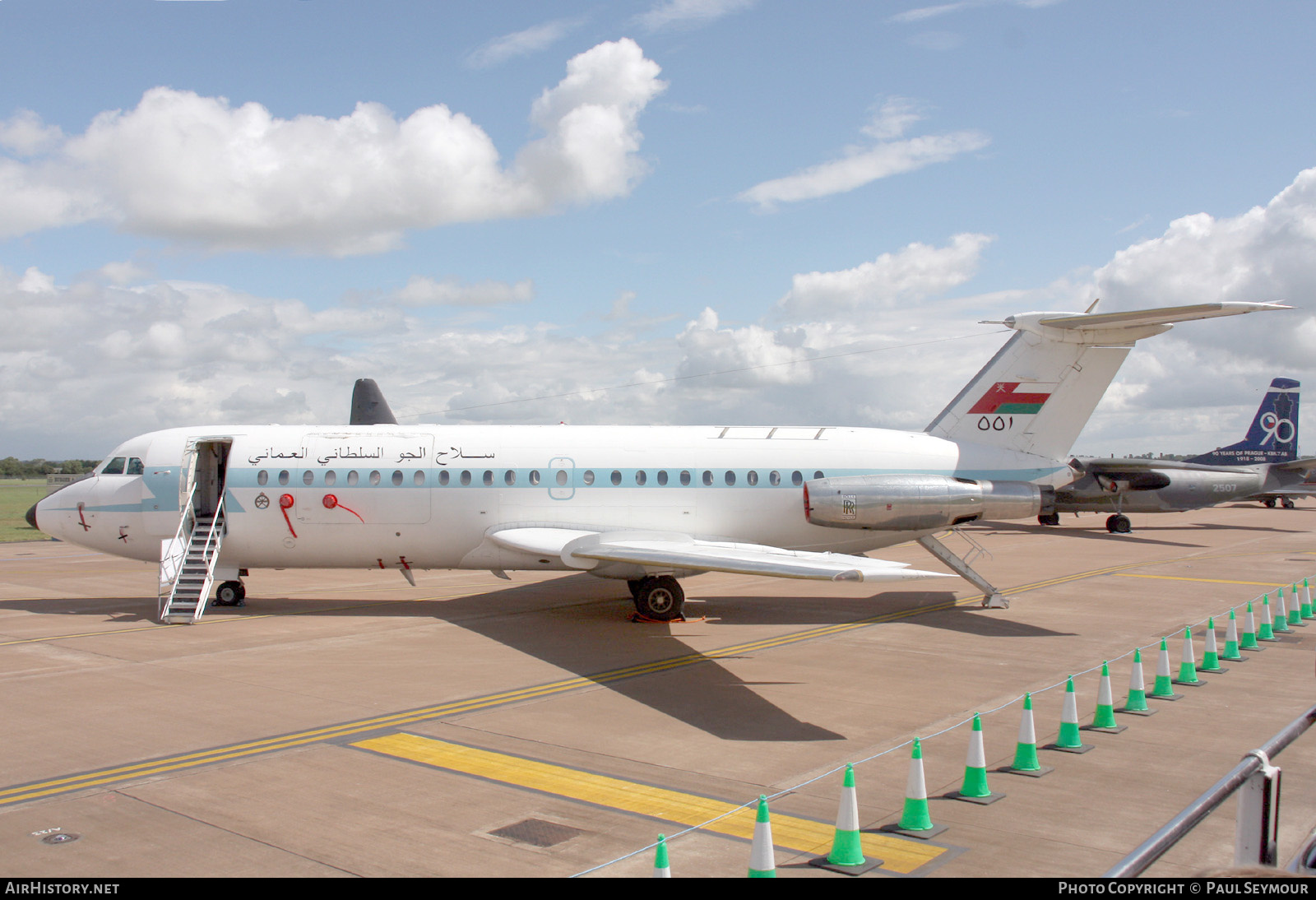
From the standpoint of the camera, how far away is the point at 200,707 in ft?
37.6

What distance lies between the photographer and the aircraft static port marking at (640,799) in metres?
7.06

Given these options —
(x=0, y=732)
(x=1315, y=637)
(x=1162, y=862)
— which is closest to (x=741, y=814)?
(x=1162, y=862)

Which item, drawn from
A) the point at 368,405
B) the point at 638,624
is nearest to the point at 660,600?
the point at 638,624

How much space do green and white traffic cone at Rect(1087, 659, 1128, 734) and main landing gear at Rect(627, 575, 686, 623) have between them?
864 centimetres

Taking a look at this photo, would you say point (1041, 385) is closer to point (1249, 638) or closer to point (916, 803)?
point (1249, 638)

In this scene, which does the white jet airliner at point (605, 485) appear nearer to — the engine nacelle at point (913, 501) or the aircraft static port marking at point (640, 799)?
the engine nacelle at point (913, 501)

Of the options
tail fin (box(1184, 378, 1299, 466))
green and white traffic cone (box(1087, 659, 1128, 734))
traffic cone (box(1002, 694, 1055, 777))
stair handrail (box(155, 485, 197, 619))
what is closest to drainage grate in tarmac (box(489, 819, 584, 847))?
traffic cone (box(1002, 694, 1055, 777))

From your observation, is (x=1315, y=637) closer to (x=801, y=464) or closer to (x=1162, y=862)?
(x=801, y=464)

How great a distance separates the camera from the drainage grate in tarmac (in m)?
7.29

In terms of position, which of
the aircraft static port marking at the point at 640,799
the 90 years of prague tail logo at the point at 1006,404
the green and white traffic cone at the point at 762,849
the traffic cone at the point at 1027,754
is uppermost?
the 90 years of prague tail logo at the point at 1006,404

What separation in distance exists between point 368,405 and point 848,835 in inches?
1421

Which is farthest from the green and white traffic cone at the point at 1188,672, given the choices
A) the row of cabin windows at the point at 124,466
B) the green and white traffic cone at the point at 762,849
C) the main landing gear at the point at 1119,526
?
the main landing gear at the point at 1119,526

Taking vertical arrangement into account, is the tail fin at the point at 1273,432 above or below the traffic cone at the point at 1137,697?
above

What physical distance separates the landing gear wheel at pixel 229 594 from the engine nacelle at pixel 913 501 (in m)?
11.7
